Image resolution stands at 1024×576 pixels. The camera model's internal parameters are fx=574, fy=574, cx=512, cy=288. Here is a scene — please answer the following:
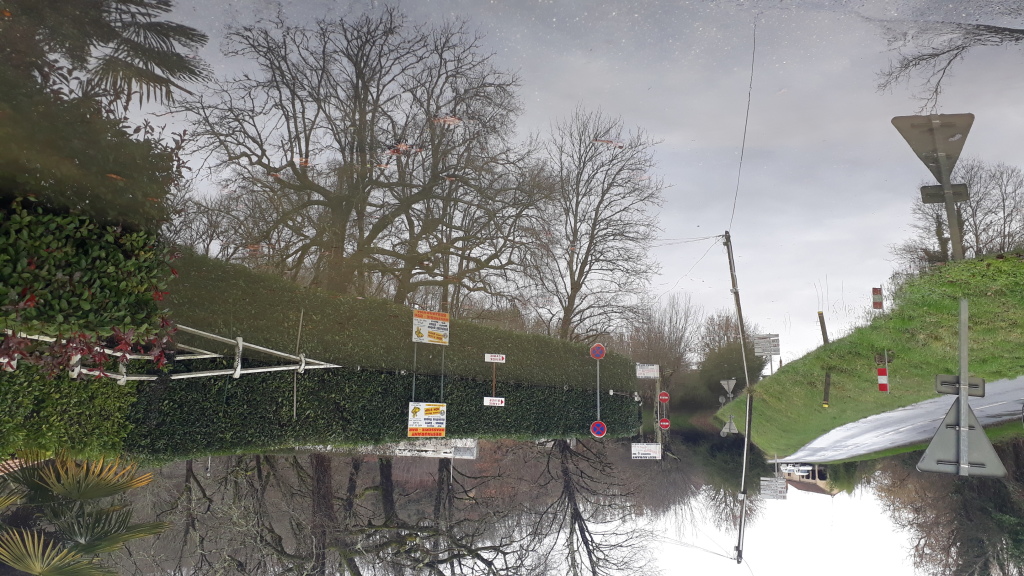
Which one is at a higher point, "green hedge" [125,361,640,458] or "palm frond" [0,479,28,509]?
"green hedge" [125,361,640,458]

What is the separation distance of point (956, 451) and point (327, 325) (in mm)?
6966

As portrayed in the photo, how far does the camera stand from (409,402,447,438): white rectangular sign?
869 cm

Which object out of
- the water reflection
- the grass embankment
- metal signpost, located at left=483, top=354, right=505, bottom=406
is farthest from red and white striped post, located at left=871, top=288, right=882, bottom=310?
metal signpost, located at left=483, top=354, right=505, bottom=406

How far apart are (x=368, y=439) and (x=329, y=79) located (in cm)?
621

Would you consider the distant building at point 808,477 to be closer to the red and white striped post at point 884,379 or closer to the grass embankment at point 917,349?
the grass embankment at point 917,349

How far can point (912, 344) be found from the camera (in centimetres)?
982

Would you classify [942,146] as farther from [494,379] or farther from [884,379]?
[494,379]

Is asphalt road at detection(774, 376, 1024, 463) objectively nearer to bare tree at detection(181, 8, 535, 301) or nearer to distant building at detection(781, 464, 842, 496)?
distant building at detection(781, 464, 842, 496)

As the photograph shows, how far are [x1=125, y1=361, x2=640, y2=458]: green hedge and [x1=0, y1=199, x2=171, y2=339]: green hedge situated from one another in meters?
2.21

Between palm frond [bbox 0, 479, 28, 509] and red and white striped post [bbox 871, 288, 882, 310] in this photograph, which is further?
red and white striped post [bbox 871, 288, 882, 310]

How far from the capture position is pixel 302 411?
730 cm

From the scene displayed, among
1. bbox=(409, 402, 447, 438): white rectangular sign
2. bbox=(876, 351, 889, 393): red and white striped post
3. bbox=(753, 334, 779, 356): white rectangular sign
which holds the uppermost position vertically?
bbox=(753, 334, 779, 356): white rectangular sign

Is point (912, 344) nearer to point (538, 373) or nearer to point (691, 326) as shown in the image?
point (538, 373)

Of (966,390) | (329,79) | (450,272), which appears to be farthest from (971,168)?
(329,79)
